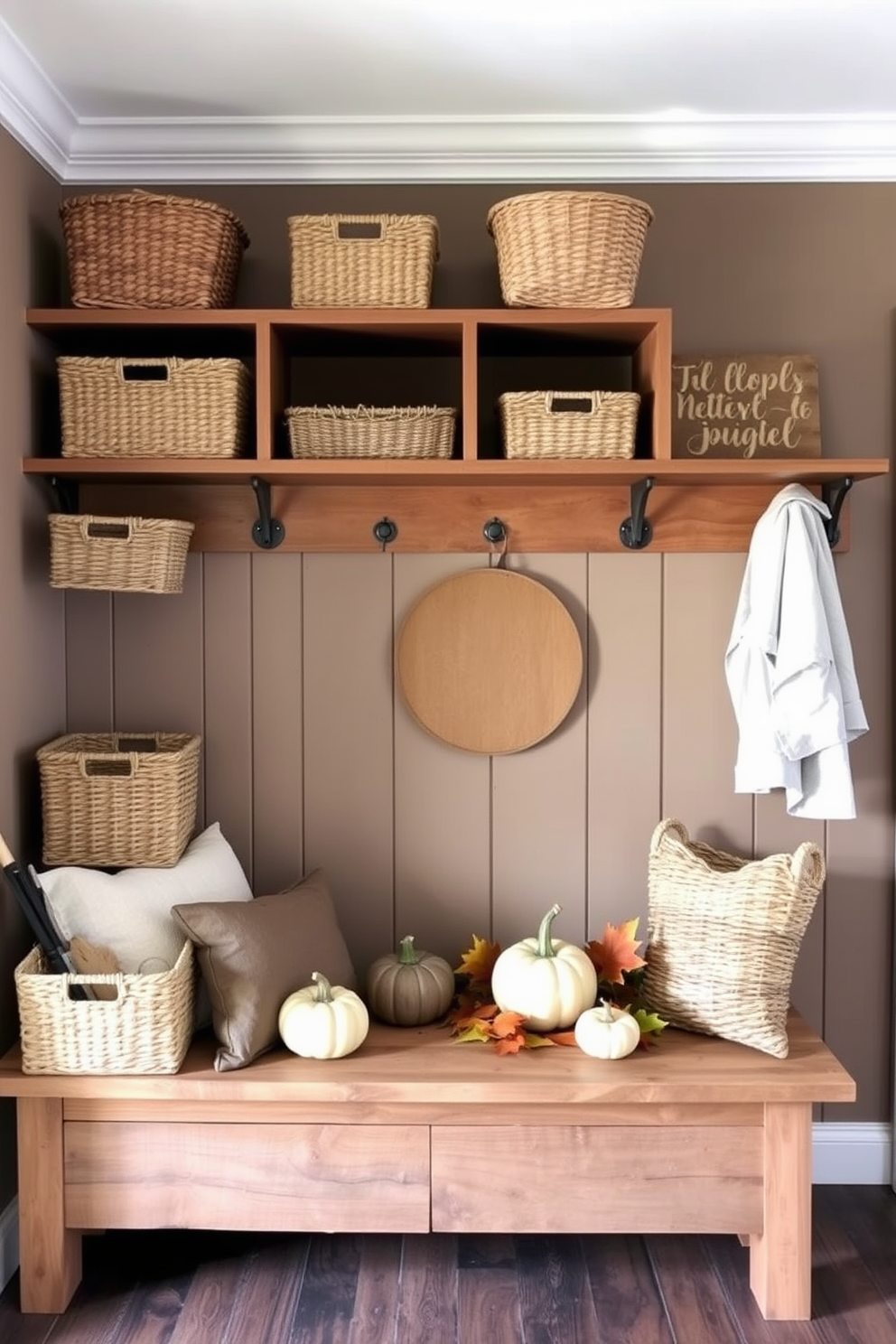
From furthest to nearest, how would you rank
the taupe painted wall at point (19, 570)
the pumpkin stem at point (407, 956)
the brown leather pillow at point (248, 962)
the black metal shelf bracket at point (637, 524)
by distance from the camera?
the black metal shelf bracket at point (637, 524)
the pumpkin stem at point (407, 956)
the taupe painted wall at point (19, 570)
the brown leather pillow at point (248, 962)

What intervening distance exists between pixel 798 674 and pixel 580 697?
516 millimetres

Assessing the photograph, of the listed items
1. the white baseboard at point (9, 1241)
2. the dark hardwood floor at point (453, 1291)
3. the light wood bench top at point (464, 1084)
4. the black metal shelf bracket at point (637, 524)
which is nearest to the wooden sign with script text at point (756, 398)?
the black metal shelf bracket at point (637, 524)

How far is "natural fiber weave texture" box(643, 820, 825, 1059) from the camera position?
2406 millimetres

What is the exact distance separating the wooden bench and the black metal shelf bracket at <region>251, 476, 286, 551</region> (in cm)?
113

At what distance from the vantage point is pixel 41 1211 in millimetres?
2320

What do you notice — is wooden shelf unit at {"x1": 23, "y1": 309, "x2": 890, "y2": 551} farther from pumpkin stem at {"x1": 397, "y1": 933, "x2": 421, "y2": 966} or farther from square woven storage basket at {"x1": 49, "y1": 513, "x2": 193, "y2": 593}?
pumpkin stem at {"x1": 397, "y1": 933, "x2": 421, "y2": 966}

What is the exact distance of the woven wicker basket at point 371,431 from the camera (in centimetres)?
255

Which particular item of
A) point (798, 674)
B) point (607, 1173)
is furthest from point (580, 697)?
point (607, 1173)

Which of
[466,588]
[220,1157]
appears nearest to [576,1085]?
[220,1157]

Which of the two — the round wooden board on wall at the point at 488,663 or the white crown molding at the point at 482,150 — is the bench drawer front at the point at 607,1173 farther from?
the white crown molding at the point at 482,150

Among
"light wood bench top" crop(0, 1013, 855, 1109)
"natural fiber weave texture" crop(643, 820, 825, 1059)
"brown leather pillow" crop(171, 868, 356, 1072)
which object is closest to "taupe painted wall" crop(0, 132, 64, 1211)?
"light wood bench top" crop(0, 1013, 855, 1109)

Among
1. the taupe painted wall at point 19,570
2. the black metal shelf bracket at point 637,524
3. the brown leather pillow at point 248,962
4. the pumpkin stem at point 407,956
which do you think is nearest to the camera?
the brown leather pillow at point 248,962

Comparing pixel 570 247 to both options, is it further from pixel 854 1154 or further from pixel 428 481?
pixel 854 1154

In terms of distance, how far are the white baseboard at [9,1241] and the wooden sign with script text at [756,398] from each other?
Result: 2108 mm
